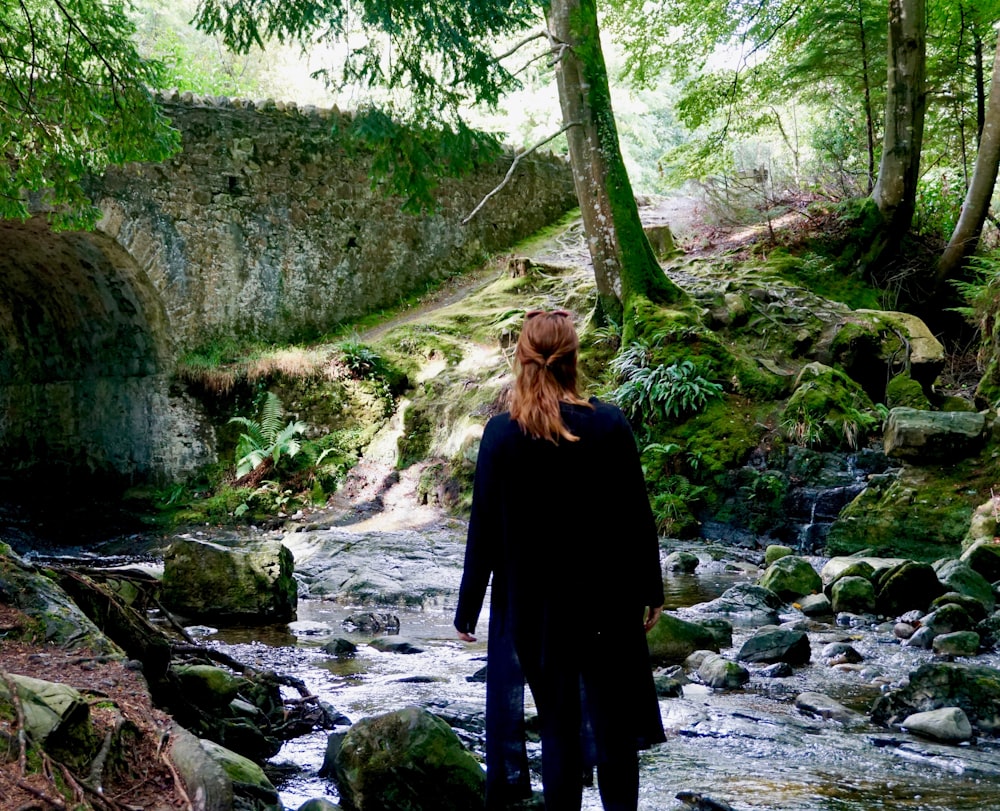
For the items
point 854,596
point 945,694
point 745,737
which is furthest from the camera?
point 854,596

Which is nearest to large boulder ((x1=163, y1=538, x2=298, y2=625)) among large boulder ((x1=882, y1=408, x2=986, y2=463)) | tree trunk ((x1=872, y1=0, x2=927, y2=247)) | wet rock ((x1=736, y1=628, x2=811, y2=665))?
wet rock ((x1=736, y1=628, x2=811, y2=665))

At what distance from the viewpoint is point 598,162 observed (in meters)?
11.8

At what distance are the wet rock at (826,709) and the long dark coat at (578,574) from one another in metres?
2.02

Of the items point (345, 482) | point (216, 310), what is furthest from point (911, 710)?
point (216, 310)

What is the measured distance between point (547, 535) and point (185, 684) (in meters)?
2.06

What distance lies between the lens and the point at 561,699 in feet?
8.94

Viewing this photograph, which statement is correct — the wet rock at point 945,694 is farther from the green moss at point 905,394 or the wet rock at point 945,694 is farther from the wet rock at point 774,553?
the green moss at point 905,394

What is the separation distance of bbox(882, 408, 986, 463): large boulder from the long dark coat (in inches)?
273

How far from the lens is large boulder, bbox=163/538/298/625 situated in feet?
21.5

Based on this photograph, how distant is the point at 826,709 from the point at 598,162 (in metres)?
8.72

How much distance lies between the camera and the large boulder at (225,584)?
655cm

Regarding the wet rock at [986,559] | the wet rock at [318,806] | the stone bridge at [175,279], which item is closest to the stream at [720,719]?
the wet rock at [318,806]

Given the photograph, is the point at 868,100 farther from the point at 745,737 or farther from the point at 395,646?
the point at 745,737

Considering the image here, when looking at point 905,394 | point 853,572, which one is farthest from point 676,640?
point 905,394
